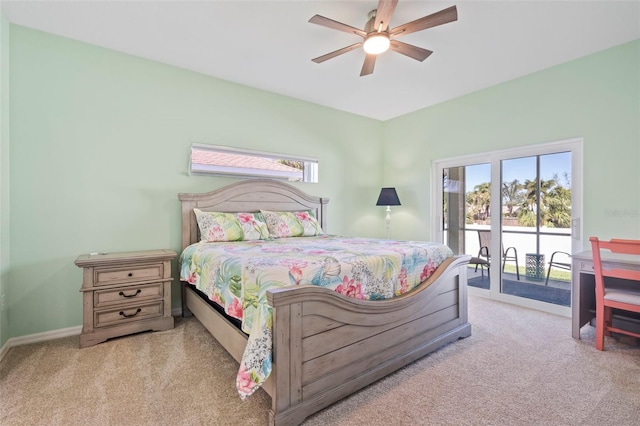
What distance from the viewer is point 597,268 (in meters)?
2.33

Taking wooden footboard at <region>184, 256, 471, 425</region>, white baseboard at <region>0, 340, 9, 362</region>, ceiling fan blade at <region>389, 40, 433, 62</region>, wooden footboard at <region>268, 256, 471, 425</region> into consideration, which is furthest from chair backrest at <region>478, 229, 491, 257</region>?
white baseboard at <region>0, 340, 9, 362</region>

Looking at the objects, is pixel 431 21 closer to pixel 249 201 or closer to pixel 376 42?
pixel 376 42

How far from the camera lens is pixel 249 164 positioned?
3.71 meters

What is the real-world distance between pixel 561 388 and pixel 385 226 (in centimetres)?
339

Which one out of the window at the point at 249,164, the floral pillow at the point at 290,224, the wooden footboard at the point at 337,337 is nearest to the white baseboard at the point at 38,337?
the wooden footboard at the point at 337,337

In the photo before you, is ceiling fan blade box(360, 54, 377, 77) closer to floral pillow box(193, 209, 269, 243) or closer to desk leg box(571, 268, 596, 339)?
floral pillow box(193, 209, 269, 243)

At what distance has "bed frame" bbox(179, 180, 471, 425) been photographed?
149cm

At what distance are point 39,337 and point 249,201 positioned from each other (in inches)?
88.0

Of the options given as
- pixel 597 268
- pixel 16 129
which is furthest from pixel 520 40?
pixel 16 129

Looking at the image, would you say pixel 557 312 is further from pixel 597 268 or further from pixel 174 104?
pixel 174 104

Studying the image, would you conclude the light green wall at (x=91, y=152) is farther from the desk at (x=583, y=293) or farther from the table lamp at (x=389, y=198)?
the desk at (x=583, y=293)

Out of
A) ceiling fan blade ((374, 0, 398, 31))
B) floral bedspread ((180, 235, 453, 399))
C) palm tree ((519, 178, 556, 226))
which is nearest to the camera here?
floral bedspread ((180, 235, 453, 399))

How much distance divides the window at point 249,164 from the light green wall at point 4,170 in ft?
4.66

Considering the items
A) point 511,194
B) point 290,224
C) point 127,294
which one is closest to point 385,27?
point 290,224
